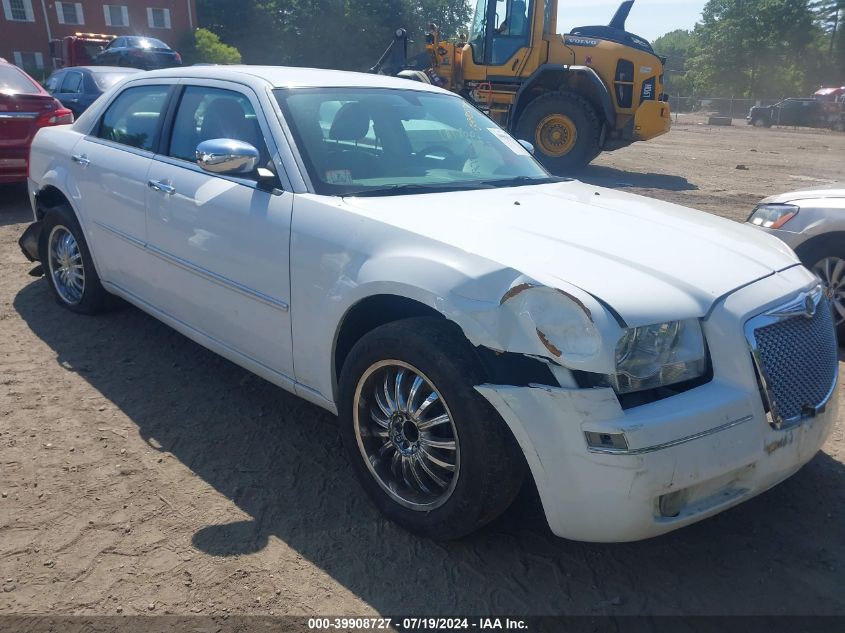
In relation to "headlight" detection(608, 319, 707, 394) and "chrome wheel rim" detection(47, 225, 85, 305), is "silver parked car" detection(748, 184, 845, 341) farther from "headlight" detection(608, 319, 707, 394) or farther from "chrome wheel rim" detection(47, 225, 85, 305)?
"chrome wheel rim" detection(47, 225, 85, 305)

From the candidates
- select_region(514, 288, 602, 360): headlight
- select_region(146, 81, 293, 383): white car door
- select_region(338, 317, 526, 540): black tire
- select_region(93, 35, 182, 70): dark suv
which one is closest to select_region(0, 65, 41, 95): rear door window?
select_region(146, 81, 293, 383): white car door

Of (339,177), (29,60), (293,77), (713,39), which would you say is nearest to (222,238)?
(339,177)

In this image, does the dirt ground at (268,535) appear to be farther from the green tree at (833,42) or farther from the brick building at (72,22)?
the green tree at (833,42)

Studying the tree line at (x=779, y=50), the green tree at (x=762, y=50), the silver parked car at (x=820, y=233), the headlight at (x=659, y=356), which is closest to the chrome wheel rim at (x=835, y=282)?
the silver parked car at (x=820, y=233)

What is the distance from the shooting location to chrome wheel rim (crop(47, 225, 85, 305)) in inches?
194

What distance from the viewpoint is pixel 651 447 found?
2.22 metres

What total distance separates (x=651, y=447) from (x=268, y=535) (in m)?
1.50

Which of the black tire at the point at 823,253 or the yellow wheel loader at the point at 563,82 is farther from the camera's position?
the yellow wheel loader at the point at 563,82

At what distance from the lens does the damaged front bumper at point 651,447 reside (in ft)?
7.32

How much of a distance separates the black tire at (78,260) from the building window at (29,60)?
4631cm

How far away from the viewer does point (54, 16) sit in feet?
150

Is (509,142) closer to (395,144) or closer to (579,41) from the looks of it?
(395,144)

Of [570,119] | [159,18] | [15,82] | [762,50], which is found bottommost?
[570,119]

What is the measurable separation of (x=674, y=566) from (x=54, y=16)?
175 ft
